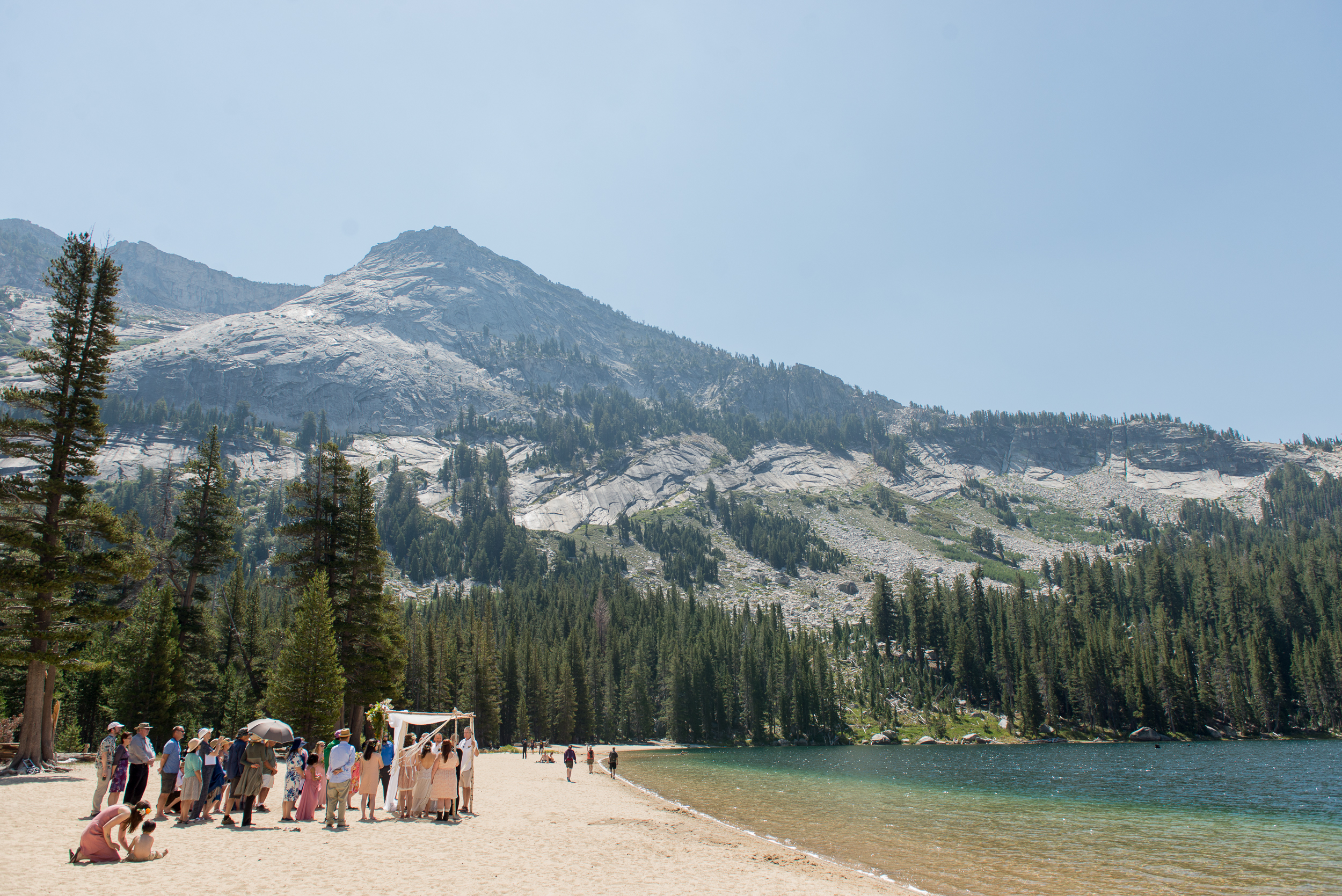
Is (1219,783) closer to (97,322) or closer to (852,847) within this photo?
(852,847)

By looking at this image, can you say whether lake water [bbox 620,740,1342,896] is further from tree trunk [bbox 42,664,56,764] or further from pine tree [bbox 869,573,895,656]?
pine tree [bbox 869,573,895,656]

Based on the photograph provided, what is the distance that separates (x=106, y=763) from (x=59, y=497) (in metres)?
16.6

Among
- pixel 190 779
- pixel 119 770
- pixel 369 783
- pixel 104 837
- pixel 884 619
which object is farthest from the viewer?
pixel 884 619

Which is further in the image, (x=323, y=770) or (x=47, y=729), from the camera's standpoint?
(x=47, y=729)

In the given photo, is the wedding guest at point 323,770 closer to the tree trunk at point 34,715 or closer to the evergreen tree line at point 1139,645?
the tree trunk at point 34,715

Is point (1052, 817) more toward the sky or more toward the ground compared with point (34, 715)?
more toward the ground

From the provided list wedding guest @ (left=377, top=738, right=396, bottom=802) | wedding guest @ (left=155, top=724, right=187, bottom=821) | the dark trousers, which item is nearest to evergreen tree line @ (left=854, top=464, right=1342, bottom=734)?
wedding guest @ (left=377, top=738, right=396, bottom=802)

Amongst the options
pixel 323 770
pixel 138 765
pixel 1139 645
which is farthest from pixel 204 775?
pixel 1139 645

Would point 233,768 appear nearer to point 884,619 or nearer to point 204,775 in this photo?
point 204,775

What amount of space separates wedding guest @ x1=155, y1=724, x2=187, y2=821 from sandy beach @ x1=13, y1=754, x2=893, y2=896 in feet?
2.15

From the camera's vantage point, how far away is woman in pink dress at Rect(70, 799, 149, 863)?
14711 mm

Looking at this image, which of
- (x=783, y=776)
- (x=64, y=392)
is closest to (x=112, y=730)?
(x=64, y=392)

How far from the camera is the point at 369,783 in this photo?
2445 cm

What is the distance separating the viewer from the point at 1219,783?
2002 inches
